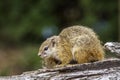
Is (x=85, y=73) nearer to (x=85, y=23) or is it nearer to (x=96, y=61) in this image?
(x=96, y=61)

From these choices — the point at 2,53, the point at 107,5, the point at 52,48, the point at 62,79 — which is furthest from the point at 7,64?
the point at 62,79

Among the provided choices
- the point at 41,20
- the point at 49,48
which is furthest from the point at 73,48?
the point at 41,20

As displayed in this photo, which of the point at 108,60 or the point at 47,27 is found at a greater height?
the point at 47,27

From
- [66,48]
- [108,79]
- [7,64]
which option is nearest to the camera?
[108,79]

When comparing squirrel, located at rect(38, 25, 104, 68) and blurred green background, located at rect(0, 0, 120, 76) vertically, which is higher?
blurred green background, located at rect(0, 0, 120, 76)

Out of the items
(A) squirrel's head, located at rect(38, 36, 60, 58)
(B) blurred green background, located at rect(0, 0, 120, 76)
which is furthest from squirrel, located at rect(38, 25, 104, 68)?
(B) blurred green background, located at rect(0, 0, 120, 76)

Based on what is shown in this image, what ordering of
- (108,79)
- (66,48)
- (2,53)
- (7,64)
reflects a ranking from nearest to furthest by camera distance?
1. (108,79)
2. (66,48)
3. (7,64)
4. (2,53)

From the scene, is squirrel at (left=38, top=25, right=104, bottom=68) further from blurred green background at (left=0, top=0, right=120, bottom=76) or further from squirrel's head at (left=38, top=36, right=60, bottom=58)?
blurred green background at (left=0, top=0, right=120, bottom=76)

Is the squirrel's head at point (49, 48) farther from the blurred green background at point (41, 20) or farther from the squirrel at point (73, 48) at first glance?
the blurred green background at point (41, 20)
